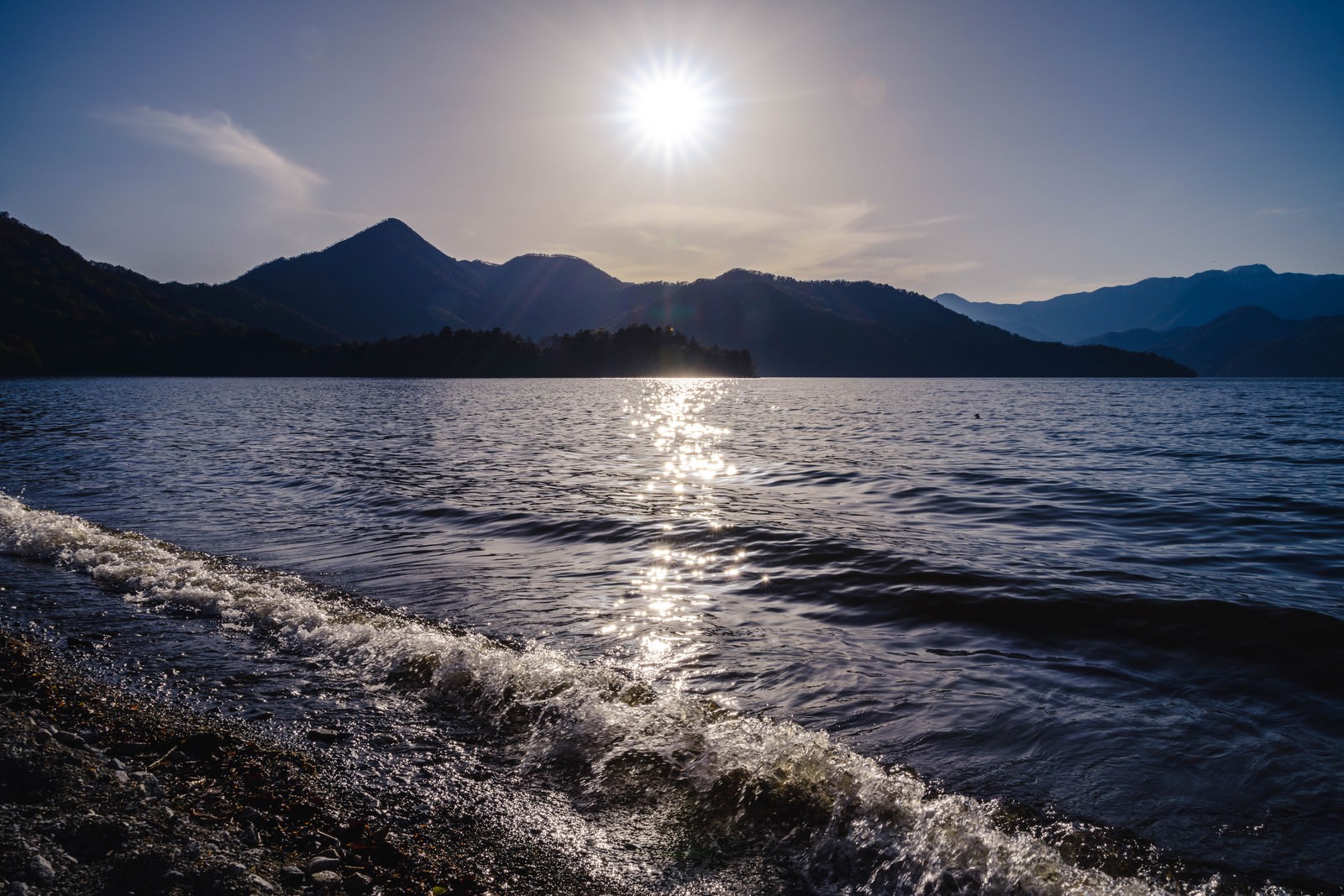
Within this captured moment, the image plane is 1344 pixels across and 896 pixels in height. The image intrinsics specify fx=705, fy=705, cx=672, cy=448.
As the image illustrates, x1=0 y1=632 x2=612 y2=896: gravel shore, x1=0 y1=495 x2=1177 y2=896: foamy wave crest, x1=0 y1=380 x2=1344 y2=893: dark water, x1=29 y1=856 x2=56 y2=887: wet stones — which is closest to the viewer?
x1=29 y1=856 x2=56 y2=887: wet stones

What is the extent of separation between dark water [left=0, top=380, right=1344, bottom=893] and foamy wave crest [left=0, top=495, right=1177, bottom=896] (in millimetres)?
32

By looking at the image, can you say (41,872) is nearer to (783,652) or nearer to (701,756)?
(701,756)

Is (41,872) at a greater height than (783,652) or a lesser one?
greater

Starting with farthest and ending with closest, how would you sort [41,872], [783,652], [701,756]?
[783,652] < [701,756] < [41,872]

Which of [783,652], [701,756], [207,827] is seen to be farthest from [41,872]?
[783,652]

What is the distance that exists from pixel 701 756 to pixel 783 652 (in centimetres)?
324

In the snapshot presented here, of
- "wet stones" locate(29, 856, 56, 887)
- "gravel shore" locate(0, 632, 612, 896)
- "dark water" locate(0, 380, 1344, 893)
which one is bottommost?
"dark water" locate(0, 380, 1344, 893)

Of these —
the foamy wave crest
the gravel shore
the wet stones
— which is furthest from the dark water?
the wet stones

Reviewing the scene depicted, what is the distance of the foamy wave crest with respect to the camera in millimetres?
4891

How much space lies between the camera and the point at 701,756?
6336mm

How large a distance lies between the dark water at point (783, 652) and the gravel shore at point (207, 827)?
1.48 feet

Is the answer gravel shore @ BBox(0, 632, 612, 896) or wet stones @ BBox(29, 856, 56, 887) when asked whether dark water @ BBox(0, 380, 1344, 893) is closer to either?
gravel shore @ BBox(0, 632, 612, 896)

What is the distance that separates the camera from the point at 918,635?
1017 centimetres

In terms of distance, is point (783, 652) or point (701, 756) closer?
point (701, 756)
